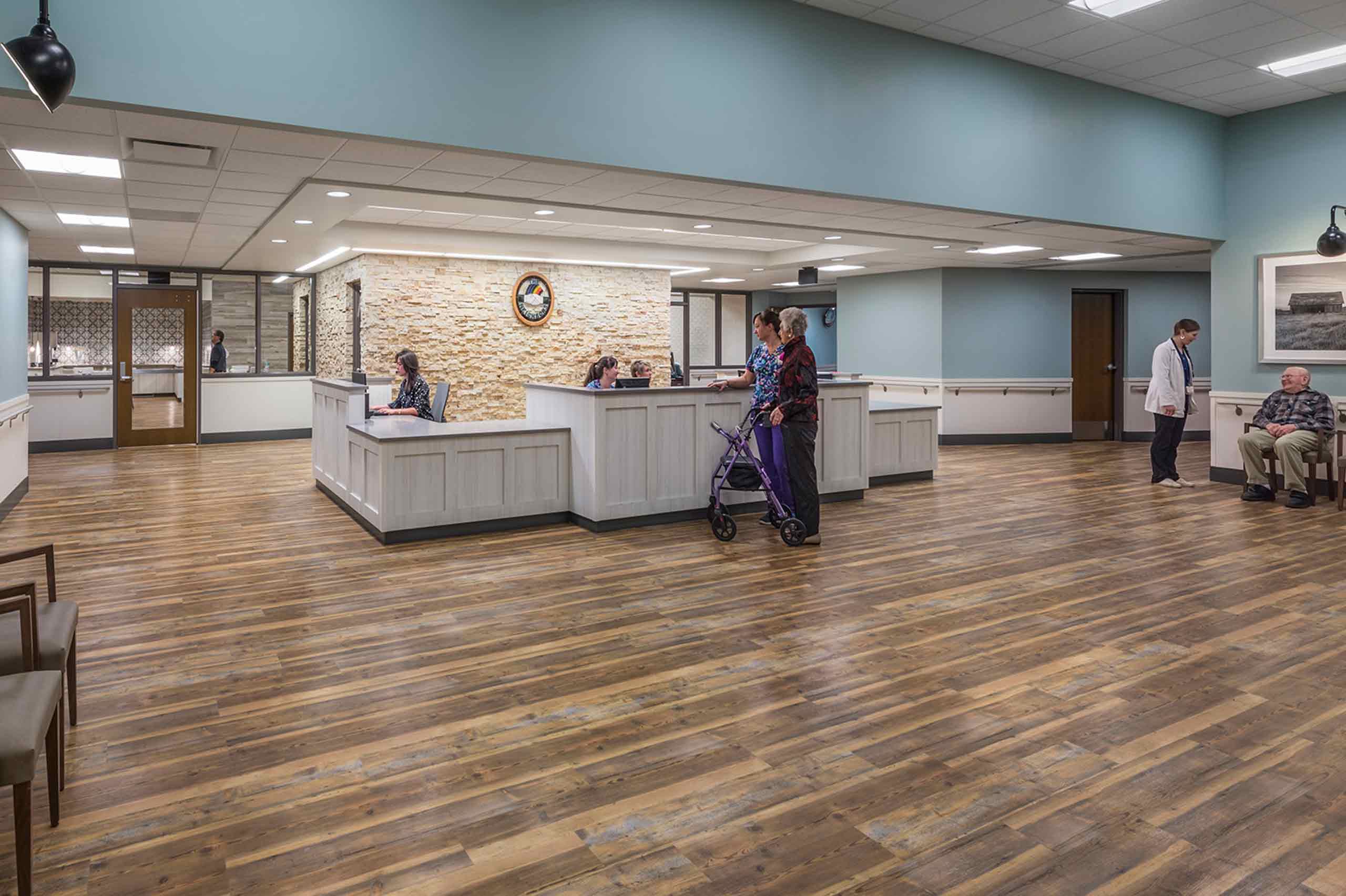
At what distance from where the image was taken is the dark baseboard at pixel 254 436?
13.4 meters

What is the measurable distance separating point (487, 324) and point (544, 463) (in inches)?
222

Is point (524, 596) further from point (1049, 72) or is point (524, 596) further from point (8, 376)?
point (1049, 72)

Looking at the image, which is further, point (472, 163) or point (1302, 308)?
point (1302, 308)

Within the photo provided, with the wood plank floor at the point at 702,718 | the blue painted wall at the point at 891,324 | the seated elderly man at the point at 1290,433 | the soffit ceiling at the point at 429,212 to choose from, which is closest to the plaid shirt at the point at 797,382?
the wood plank floor at the point at 702,718

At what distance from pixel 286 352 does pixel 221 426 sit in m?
1.94

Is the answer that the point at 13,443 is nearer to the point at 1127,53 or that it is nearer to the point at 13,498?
the point at 13,498

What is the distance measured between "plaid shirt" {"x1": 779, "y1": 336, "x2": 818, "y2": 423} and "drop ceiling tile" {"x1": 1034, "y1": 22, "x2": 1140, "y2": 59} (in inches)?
136

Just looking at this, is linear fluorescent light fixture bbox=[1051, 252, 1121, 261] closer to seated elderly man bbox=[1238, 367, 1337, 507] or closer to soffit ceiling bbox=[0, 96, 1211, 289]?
soffit ceiling bbox=[0, 96, 1211, 289]

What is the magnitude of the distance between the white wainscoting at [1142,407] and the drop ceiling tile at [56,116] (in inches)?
545

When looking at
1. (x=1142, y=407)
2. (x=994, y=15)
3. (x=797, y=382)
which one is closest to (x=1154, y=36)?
(x=994, y=15)

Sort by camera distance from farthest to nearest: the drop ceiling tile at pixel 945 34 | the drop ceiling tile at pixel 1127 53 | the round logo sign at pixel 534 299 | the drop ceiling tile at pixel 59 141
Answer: the round logo sign at pixel 534 299
the drop ceiling tile at pixel 1127 53
the drop ceiling tile at pixel 945 34
the drop ceiling tile at pixel 59 141

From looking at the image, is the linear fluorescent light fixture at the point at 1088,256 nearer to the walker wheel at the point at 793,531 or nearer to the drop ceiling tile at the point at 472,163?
the walker wheel at the point at 793,531

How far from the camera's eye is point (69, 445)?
12.2 metres

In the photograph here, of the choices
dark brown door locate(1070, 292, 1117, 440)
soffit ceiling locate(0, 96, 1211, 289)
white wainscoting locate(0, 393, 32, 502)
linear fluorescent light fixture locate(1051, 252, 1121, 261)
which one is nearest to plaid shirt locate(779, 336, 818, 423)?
soffit ceiling locate(0, 96, 1211, 289)
